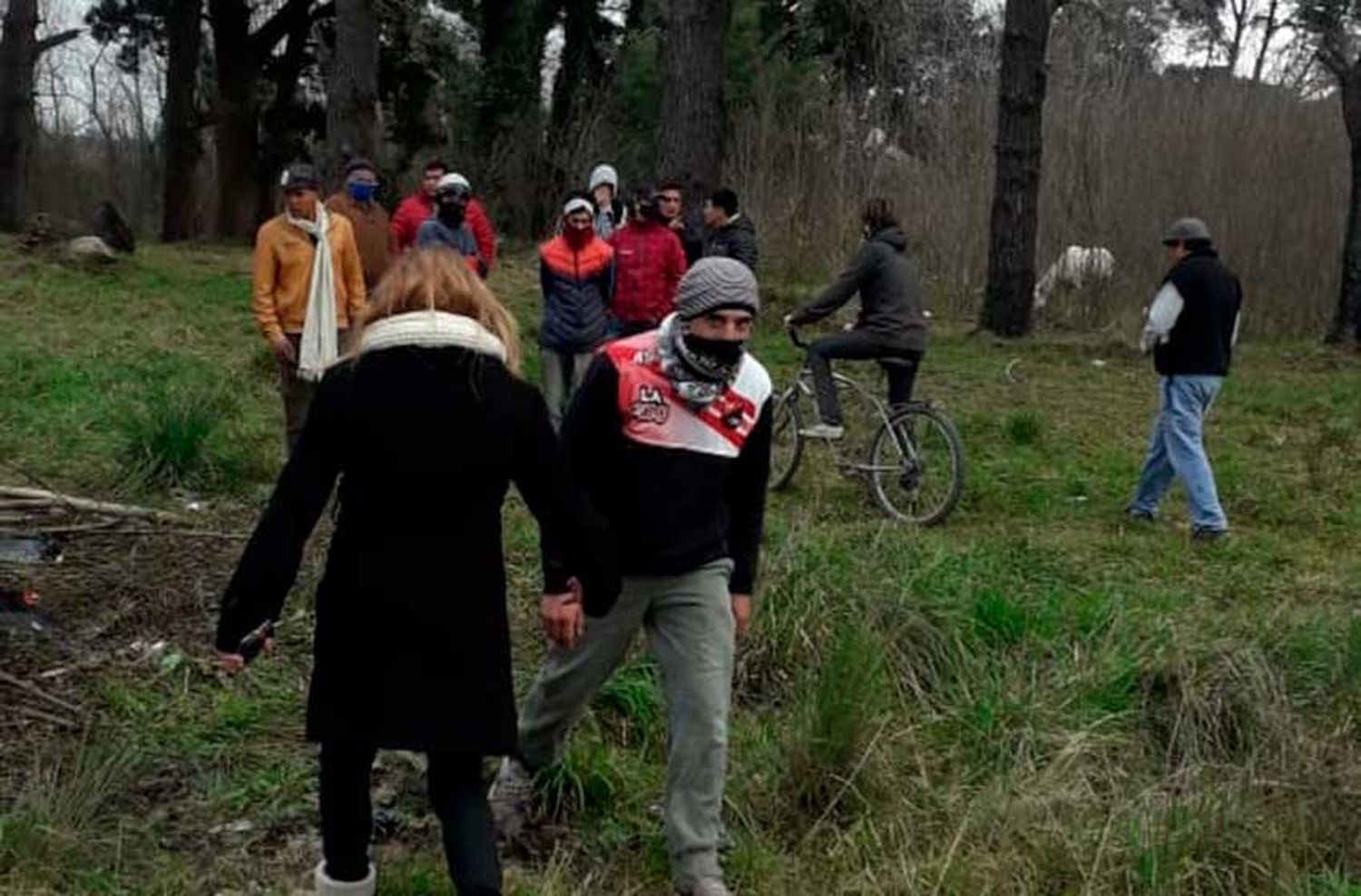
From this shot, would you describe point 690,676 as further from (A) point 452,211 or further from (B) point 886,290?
(A) point 452,211

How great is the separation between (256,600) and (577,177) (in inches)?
895

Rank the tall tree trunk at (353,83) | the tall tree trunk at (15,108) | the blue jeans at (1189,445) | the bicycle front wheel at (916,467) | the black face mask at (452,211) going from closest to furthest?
the blue jeans at (1189,445), the bicycle front wheel at (916,467), the black face mask at (452,211), the tall tree trunk at (353,83), the tall tree trunk at (15,108)

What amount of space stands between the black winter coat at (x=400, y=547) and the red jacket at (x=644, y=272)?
268 inches

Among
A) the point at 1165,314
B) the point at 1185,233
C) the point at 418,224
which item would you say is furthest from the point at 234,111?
the point at 1165,314

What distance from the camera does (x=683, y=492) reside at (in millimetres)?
4434

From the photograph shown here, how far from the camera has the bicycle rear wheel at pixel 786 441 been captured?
394 inches

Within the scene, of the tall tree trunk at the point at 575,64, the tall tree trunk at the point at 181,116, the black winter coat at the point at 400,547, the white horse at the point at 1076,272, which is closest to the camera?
the black winter coat at the point at 400,547

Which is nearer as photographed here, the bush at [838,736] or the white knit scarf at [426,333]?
the white knit scarf at [426,333]

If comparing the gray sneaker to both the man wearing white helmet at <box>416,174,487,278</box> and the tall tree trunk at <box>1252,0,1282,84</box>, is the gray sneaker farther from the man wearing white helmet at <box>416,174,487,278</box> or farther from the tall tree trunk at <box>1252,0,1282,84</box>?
the tall tree trunk at <box>1252,0,1282,84</box>

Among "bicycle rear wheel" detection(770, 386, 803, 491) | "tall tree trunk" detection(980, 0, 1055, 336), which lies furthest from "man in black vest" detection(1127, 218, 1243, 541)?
"tall tree trunk" detection(980, 0, 1055, 336)

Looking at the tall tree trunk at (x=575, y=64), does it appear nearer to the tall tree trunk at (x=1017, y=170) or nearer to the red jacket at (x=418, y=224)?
the tall tree trunk at (x=1017, y=170)

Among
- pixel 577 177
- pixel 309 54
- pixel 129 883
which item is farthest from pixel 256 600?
pixel 309 54

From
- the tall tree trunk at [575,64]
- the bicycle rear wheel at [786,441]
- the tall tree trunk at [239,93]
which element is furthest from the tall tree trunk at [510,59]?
the bicycle rear wheel at [786,441]

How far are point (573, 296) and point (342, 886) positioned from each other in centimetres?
646
